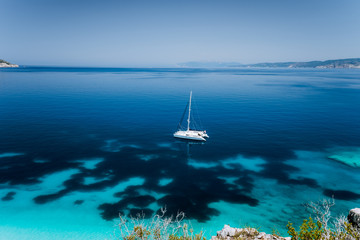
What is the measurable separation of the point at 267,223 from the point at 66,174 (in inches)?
1271

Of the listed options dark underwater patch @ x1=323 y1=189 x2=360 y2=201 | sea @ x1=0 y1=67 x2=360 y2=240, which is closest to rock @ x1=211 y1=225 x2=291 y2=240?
sea @ x1=0 y1=67 x2=360 y2=240

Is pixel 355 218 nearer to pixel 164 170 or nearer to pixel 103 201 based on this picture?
pixel 164 170

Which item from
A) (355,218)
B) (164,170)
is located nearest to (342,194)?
(355,218)

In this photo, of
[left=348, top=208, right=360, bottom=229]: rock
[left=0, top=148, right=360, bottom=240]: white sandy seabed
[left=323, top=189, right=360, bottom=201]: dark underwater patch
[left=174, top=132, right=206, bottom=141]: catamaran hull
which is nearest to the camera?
[left=348, top=208, right=360, bottom=229]: rock

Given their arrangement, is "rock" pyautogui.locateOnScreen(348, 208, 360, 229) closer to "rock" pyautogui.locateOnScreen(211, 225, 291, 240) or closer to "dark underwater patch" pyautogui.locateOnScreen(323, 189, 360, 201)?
"rock" pyautogui.locateOnScreen(211, 225, 291, 240)

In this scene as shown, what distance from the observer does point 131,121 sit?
70.2m

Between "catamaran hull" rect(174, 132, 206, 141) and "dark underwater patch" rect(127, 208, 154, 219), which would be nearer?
"dark underwater patch" rect(127, 208, 154, 219)

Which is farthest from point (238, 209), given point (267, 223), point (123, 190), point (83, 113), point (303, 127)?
point (83, 113)

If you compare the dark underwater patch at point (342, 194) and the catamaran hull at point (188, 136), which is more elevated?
the catamaran hull at point (188, 136)

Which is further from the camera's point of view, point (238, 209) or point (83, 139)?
point (83, 139)

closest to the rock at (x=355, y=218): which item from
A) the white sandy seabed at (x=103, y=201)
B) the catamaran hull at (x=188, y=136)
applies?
the white sandy seabed at (x=103, y=201)

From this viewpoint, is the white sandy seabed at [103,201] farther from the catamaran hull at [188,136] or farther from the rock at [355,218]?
the catamaran hull at [188,136]

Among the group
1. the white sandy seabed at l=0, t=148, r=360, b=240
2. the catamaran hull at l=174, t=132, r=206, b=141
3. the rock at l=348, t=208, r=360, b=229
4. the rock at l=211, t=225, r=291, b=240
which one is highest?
the rock at l=348, t=208, r=360, b=229

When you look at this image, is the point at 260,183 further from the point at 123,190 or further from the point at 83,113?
the point at 83,113
